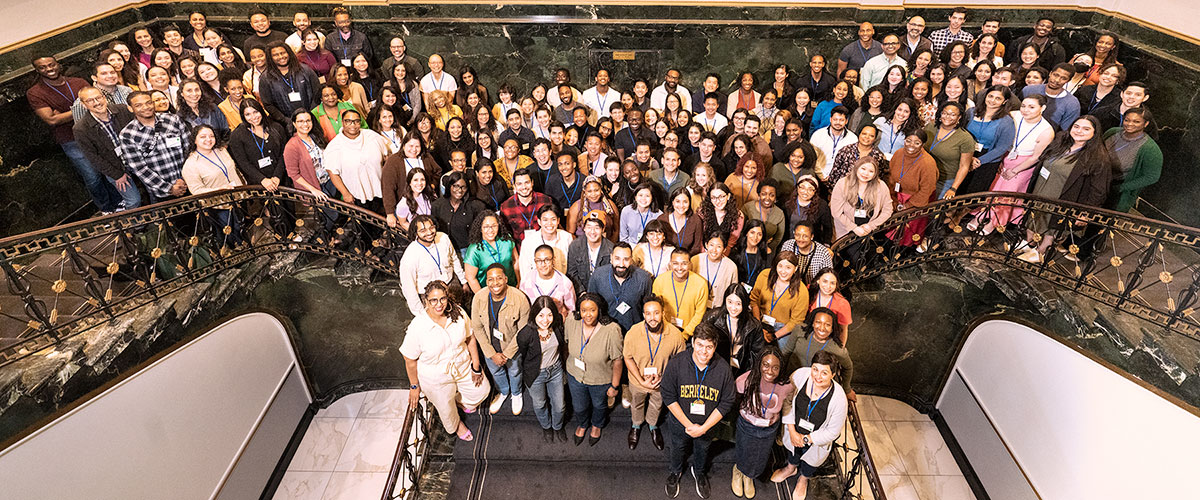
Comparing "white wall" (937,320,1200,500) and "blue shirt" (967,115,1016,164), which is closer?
"white wall" (937,320,1200,500)

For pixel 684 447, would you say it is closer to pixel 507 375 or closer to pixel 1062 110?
pixel 507 375

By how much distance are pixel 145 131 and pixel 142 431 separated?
2.91 meters

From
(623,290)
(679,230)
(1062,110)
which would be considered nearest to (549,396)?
(623,290)

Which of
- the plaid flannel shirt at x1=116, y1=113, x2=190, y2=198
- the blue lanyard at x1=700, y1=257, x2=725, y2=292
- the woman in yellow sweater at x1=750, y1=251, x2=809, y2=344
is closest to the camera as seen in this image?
the woman in yellow sweater at x1=750, y1=251, x2=809, y2=344

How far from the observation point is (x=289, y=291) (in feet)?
24.7

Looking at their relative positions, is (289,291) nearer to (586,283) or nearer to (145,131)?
(145,131)

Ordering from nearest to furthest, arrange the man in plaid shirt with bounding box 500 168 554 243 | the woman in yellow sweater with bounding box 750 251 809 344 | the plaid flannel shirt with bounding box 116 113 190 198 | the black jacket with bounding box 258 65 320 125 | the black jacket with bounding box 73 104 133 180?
1. the woman in yellow sweater with bounding box 750 251 809 344
2. the black jacket with bounding box 73 104 133 180
3. the plaid flannel shirt with bounding box 116 113 190 198
4. the man in plaid shirt with bounding box 500 168 554 243
5. the black jacket with bounding box 258 65 320 125

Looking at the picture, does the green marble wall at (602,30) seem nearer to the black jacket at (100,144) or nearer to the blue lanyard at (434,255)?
the black jacket at (100,144)

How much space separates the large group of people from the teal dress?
22 mm

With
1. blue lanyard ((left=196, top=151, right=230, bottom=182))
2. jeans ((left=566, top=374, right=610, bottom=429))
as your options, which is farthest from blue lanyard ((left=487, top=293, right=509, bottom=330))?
blue lanyard ((left=196, top=151, right=230, bottom=182))

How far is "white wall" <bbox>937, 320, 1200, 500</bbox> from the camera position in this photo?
5051mm

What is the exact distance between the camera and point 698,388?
4992mm

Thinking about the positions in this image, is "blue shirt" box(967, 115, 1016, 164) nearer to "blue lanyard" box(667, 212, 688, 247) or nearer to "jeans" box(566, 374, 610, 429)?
"blue lanyard" box(667, 212, 688, 247)

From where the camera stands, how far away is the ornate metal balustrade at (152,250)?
491cm
